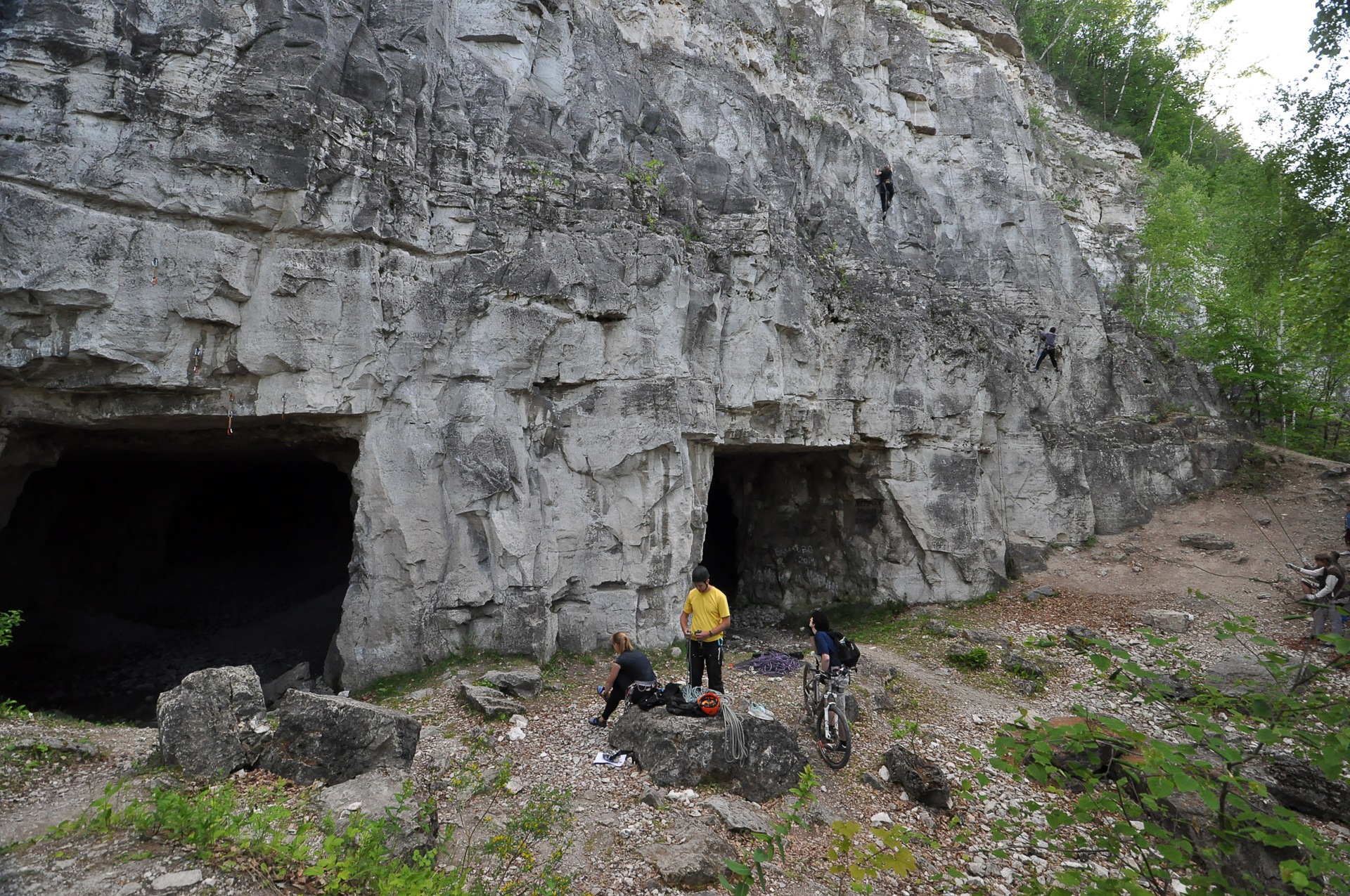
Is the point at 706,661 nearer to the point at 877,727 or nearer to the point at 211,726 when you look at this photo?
the point at 877,727

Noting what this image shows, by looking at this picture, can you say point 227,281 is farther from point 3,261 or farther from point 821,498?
point 821,498

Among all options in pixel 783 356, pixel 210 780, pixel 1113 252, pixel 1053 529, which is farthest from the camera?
pixel 1113 252

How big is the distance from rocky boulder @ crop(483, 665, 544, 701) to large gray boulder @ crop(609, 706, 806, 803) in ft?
9.77

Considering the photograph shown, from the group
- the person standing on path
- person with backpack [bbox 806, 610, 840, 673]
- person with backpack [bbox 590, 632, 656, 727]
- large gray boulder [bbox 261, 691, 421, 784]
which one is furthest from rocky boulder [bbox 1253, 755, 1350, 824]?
the person standing on path

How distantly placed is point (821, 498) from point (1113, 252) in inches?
588

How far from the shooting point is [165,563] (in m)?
17.4

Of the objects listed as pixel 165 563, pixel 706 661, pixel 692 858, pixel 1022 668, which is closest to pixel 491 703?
pixel 706 661

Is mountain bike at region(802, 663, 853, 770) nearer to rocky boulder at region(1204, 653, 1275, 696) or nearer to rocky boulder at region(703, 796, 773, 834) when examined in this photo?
rocky boulder at region(703, 796, 773, 834)

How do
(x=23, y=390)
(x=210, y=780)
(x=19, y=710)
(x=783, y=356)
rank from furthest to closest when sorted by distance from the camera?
1. (x=783, y=356)
2. (x=23, y=390)
3. (x=19, y=710)
4. (x=210, y=780)

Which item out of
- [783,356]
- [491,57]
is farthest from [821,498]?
[491,57]

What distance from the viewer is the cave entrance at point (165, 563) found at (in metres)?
13.1

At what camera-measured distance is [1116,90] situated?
97.8 ft

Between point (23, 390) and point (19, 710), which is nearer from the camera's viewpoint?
point (19, 710)

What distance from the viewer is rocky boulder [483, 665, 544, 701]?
10039mm
